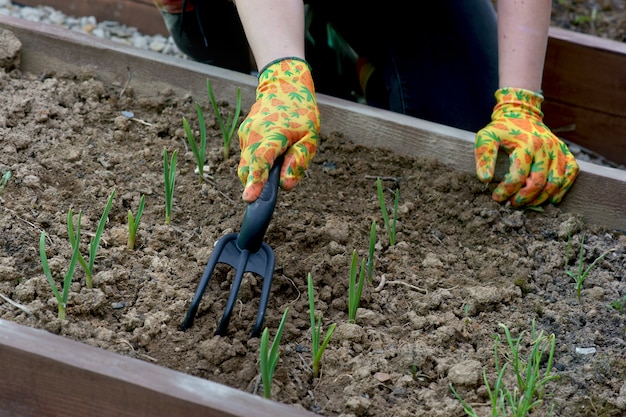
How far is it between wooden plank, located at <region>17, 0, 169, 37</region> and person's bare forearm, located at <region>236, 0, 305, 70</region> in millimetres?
1289

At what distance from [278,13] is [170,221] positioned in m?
0.54

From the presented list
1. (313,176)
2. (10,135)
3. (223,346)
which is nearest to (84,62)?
(10,135)

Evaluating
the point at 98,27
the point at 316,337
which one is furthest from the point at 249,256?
the point at 98,27

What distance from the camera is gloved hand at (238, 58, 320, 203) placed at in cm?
155

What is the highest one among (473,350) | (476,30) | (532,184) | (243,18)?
(243,18)

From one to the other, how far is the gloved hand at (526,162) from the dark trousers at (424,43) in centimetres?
52

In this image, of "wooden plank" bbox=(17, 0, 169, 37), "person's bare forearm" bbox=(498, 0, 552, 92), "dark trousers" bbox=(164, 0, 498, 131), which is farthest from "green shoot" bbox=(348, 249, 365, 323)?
A: "wooden plank" bbox=(17, 0, 169, 37)

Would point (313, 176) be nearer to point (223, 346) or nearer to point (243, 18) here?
point (243, 18)

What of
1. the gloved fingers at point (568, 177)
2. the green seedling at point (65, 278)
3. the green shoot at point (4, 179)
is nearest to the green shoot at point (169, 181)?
the green seedling at point (65, 278)

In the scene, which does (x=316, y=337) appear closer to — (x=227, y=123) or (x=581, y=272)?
(x=581, y=272)

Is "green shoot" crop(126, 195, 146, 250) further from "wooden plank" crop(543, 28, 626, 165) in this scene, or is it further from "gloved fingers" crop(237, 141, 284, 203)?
"wooden plank" crop(543, 28, 626, 165)

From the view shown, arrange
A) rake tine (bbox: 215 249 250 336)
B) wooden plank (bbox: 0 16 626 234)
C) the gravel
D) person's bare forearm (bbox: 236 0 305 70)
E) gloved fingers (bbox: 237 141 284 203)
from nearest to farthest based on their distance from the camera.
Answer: rake tine (bbox: 215 249 250 336), gloved fingers (bbox: 237 141 284 203), person's bare forearm (bbox: 236 0 305 70), wooden plank (bbox: 0 16 626 234), the gravel

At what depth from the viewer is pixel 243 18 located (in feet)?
5.92

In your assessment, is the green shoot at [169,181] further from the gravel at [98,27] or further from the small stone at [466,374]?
the gravel at [98,27]
